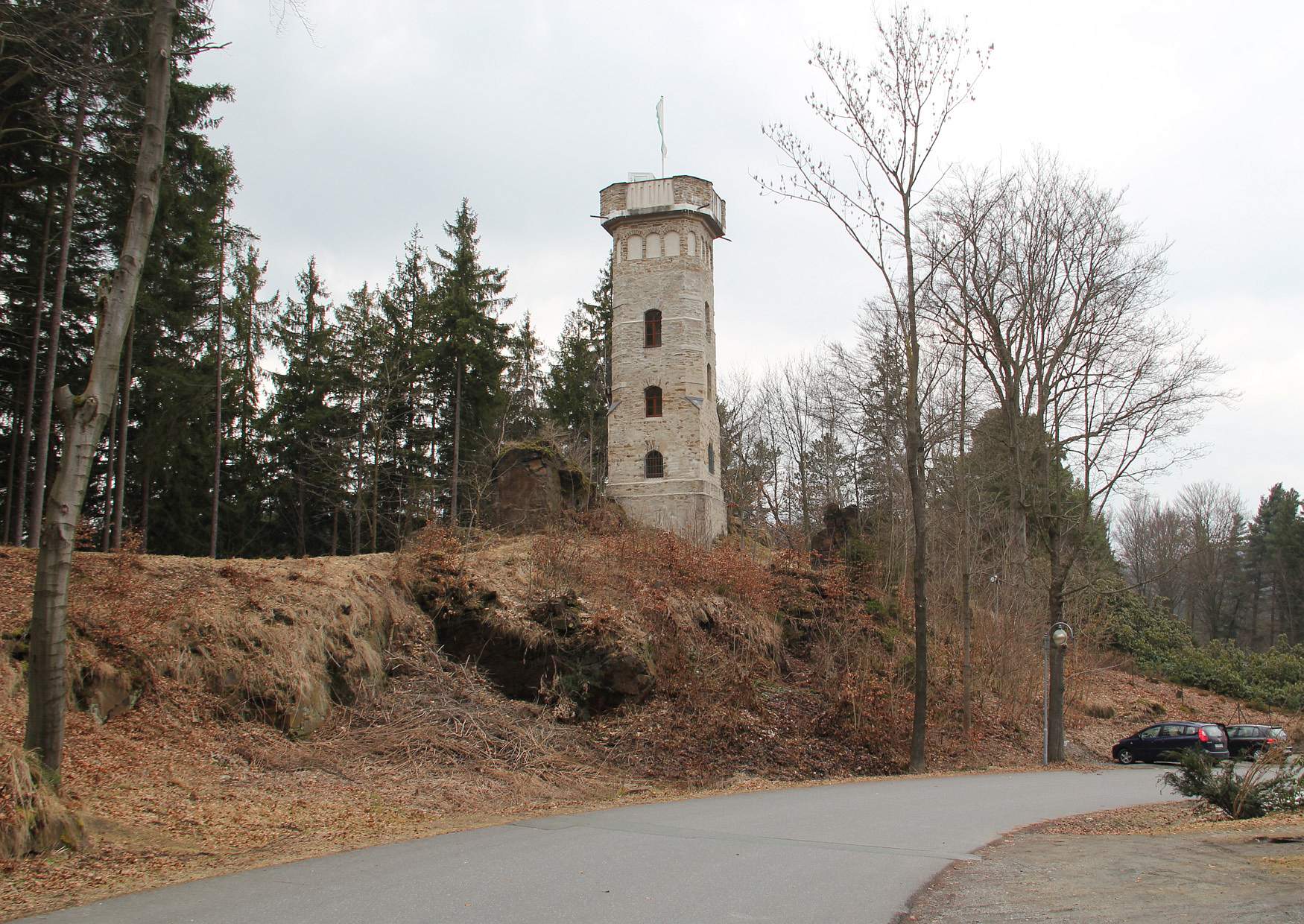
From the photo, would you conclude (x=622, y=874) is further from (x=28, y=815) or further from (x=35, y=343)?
(x=35, y=343)

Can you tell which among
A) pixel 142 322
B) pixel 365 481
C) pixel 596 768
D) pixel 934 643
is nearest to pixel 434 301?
pixel 365 481

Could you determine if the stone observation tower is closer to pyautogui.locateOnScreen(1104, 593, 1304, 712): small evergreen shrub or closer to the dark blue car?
the dark blue car

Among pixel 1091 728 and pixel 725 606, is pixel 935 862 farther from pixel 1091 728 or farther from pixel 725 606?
pixel 1091 728

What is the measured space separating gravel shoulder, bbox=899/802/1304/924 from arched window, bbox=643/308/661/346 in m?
25.3

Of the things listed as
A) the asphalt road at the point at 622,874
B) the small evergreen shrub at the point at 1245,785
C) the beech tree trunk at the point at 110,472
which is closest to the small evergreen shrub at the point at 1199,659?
the small evergreen shrub at the point at 1245,785

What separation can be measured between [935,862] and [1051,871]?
104 centimetres

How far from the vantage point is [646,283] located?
1355 inches

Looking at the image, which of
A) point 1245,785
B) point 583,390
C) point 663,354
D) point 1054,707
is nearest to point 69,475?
point 1245,785

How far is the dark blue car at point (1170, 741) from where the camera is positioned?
23.4 meters

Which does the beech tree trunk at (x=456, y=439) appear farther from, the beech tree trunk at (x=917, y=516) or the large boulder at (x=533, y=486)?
the beech tree trunk at (x=917, y=516)

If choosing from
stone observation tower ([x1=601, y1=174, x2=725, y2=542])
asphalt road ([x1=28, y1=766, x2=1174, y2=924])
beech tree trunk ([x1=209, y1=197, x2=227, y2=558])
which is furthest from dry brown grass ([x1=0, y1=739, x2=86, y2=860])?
stone observation tower ([x1=601, y1=174, x2=725, y2=542])

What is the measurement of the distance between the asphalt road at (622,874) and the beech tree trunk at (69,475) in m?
2.72

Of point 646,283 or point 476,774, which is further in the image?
point 646,283

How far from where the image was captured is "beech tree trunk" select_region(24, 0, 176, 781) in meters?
8.99
